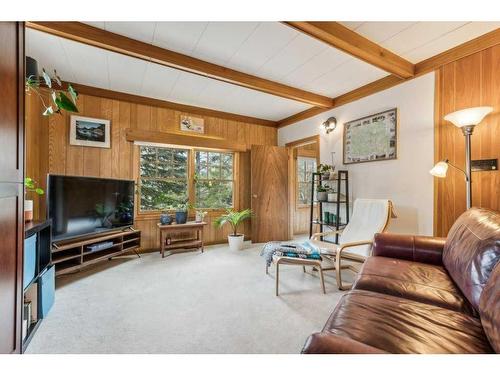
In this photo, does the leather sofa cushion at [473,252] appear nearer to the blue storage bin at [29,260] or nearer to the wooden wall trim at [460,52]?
the wooden wall trim at [460,52]

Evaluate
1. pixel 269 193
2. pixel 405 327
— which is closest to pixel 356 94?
pixel 269 193

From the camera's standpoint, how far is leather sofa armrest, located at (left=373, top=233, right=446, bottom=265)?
179 centimetres

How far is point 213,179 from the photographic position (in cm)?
429

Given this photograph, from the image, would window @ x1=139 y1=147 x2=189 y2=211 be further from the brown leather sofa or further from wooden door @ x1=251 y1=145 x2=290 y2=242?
the brown leather sofa

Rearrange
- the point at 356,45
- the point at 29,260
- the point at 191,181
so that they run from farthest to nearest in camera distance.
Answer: the point at 191,181
the point at 356,45
the point at 29,260

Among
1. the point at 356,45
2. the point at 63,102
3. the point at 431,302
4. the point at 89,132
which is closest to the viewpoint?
the point at 431,302

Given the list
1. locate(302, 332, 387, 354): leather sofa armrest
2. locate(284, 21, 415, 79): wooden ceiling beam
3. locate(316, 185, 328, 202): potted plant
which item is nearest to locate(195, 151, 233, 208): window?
locate(316, 185, 328, 202): potted plant

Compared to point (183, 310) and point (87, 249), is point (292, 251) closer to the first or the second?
point (183, 310)

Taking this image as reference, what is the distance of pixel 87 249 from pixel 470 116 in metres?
4.17

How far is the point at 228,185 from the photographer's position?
4457 mm

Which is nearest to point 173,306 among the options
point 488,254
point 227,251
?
point 227,251

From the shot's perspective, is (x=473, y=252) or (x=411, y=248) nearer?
(x=473, y=252)

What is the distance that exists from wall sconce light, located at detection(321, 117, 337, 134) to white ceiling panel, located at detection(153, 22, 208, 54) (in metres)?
2.34
